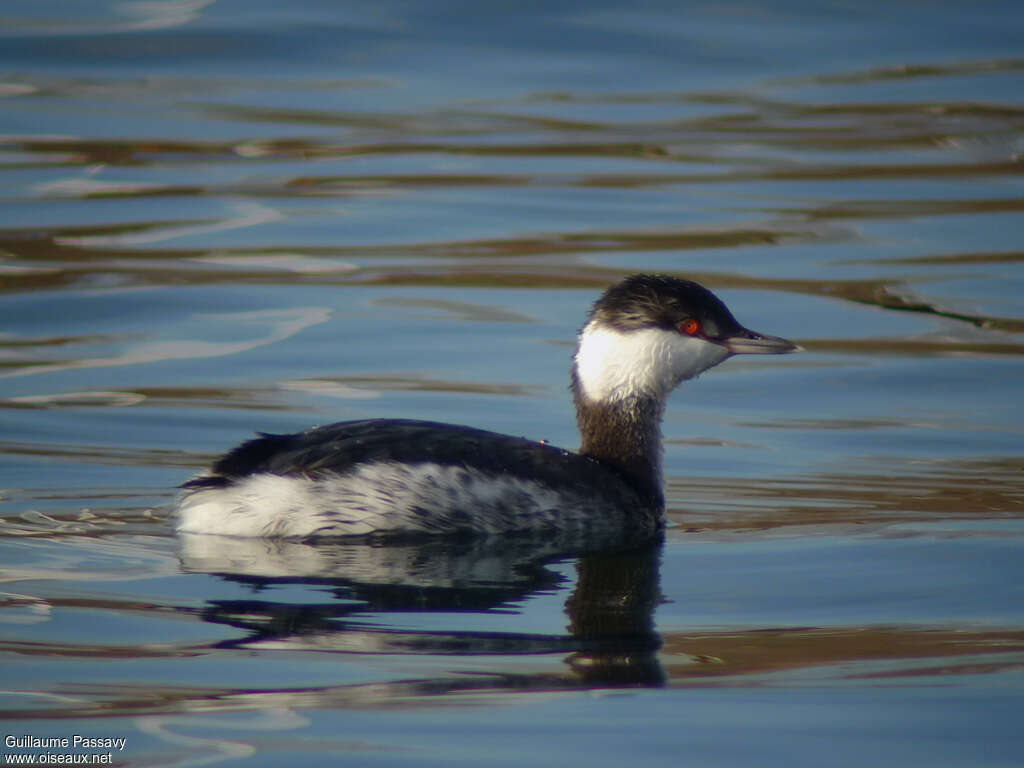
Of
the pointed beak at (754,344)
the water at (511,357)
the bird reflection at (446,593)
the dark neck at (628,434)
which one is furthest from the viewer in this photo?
the pointed beak at (754,344)

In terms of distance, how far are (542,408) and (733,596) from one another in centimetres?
320

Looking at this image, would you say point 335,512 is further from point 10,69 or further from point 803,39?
point 803,39

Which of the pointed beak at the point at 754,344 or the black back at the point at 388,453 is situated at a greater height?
the pointed beak at the point at 754,344

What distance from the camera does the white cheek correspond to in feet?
22.5

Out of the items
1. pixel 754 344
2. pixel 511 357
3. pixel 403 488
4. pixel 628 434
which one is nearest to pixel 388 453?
pixel 403 488

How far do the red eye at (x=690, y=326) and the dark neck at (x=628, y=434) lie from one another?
31cm

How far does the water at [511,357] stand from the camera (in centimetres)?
461

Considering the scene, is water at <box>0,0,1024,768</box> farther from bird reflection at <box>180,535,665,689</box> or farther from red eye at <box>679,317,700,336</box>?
red eye at <box>679,317,700,336</box>

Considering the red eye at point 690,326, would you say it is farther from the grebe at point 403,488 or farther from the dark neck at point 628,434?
the grebe at point 403,488

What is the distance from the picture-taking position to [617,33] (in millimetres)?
21219

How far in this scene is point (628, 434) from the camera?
22.5 feet

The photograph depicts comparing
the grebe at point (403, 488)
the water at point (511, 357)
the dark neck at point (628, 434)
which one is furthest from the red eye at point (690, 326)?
the water at point (511, 357)

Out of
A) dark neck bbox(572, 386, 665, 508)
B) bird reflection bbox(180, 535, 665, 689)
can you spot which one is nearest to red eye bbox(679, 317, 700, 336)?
dark neck bbox(572, 386, 665, 508)

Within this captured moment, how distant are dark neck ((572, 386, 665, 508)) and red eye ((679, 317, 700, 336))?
31 centimetres
